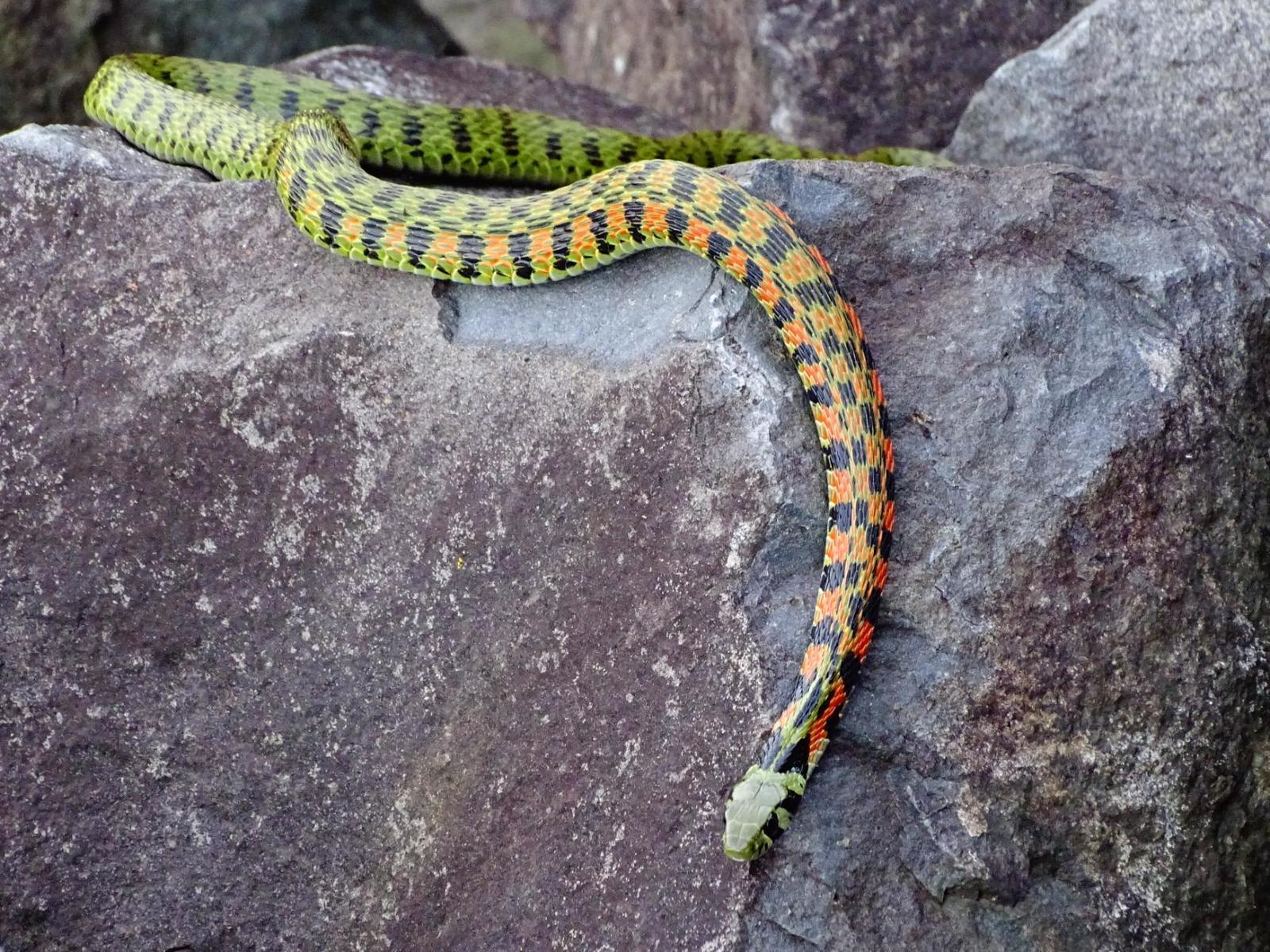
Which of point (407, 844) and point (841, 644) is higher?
point (841, 644)

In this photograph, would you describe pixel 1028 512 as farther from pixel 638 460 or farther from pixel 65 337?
pixel 65 337

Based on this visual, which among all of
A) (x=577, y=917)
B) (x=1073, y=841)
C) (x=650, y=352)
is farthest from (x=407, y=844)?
(x=1073, y=841)

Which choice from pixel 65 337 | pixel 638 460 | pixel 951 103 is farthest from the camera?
pixel 951 103

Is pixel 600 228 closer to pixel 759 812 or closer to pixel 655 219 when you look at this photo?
pixel 655 219

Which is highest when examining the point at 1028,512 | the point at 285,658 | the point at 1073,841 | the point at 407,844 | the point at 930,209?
the point at 930,209

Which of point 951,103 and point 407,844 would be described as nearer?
point 407,844

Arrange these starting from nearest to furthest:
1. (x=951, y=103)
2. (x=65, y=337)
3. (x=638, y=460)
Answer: (x=638, y=460) < (x=65, y=337) < (x=951, y=103)

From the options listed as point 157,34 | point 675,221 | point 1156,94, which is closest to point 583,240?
point 675,221

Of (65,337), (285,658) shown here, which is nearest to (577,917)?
(285,658)

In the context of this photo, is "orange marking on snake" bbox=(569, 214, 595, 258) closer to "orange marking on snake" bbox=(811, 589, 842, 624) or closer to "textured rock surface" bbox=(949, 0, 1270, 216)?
"orange marking on snake" bbox=(811, 589, 842, 624)
